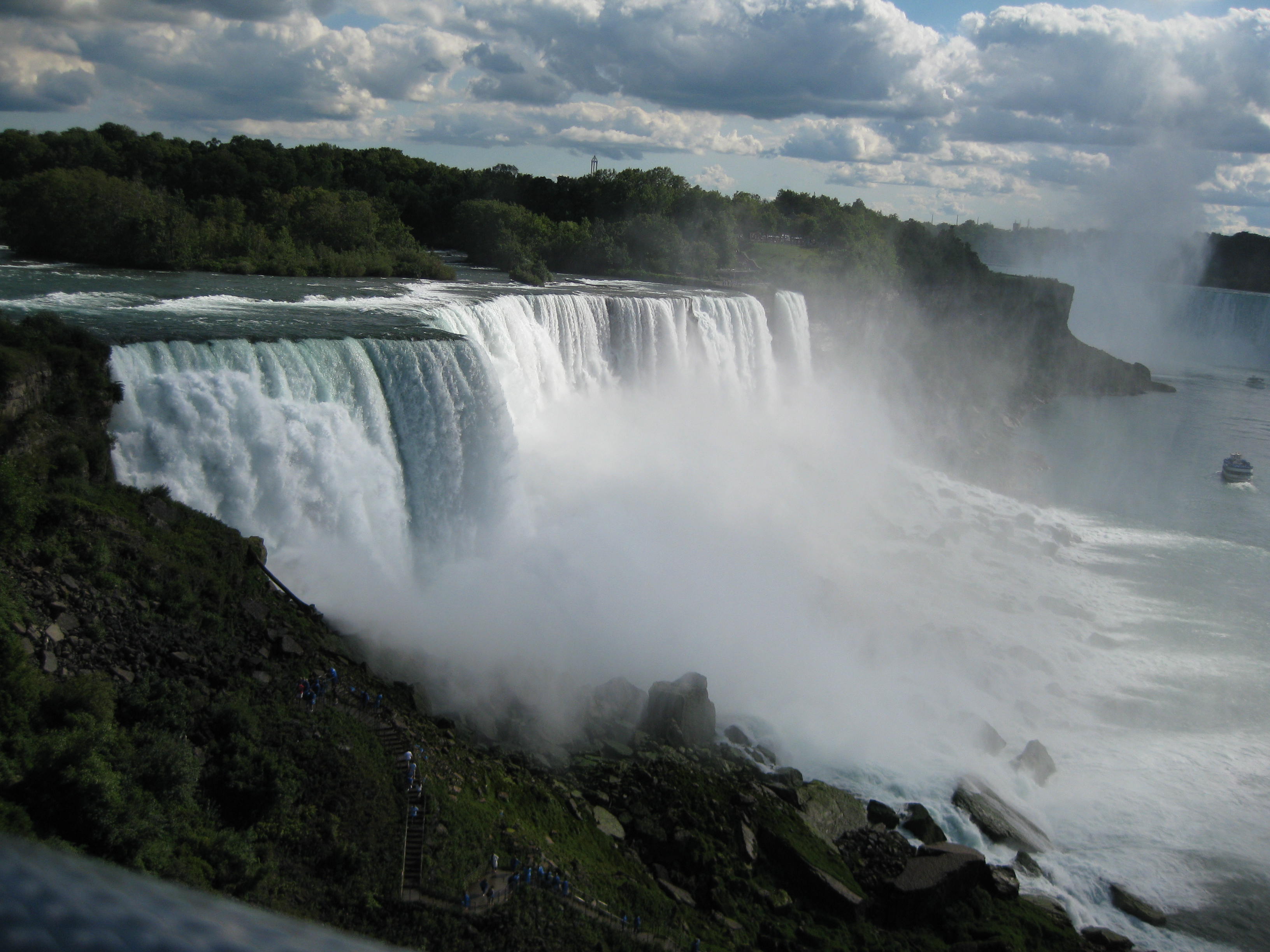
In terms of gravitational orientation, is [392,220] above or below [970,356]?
above

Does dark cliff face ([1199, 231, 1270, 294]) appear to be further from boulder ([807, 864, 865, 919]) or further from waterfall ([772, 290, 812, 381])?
boulder ([807, 864, 865, 919])

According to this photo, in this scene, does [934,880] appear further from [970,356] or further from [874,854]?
[970,356]

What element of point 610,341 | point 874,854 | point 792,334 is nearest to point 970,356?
point 792,334

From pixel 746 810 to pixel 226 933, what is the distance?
43.5ft

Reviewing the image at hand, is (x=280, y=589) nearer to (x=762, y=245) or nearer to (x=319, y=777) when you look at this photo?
(x=319, y=777)

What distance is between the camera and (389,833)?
403 inches

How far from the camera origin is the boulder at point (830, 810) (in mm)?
13727

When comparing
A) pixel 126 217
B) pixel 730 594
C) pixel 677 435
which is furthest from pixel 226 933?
pixel 126 217

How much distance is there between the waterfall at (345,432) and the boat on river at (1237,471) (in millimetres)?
28955

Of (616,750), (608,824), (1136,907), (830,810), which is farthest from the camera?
(616,750)

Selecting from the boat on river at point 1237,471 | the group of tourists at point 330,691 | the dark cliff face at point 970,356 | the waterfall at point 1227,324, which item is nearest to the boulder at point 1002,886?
the group of tourists at point 330,691

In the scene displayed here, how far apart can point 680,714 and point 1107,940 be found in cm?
669

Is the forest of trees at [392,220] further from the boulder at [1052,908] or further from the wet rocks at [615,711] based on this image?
the boulder at [1052,908]

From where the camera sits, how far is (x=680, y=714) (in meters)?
14.9
